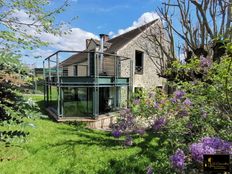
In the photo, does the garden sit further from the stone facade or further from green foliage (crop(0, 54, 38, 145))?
the stone facade

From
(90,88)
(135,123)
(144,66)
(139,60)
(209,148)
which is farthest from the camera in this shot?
(139,60)

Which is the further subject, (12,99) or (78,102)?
(78,102)

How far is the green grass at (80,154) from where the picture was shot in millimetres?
5934

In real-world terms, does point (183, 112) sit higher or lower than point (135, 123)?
higher

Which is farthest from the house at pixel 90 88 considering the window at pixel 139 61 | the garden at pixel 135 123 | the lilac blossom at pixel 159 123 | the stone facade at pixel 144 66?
the window at pixel 139 61

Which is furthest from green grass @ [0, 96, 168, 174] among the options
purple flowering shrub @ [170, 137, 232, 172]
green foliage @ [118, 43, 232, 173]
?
purple flowering shrub @ [170, 137, 232, 172]

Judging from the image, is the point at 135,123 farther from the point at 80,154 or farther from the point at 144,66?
the point at 144,66

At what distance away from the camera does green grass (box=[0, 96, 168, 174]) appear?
593cm

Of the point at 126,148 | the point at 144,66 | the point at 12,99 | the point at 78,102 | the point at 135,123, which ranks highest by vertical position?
the point at 144,66

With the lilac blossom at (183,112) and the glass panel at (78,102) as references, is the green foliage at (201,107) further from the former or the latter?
the glass panel at (78,102)

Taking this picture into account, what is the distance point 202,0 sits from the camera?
888 cm

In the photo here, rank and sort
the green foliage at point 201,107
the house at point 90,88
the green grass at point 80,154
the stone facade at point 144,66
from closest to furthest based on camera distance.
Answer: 1. the green foliage at point 201,107
2. the green grass at point 80,154
3. the house at point 90,88
4. the stone facade at point 144,66

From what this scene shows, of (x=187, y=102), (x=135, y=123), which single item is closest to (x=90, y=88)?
(x=135, y=123)

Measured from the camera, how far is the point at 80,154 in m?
7.09
